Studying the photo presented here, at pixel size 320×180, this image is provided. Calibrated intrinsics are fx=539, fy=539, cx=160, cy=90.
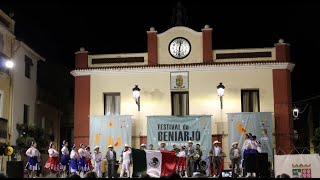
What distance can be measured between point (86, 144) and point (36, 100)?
6.22 meters

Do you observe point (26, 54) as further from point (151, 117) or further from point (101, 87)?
point (151, 117)

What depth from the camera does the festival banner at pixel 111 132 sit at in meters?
27.8

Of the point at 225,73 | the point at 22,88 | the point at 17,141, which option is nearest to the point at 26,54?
the point at 22,88

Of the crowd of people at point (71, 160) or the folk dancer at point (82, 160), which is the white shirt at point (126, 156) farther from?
the folk dancer at point (82, 160)

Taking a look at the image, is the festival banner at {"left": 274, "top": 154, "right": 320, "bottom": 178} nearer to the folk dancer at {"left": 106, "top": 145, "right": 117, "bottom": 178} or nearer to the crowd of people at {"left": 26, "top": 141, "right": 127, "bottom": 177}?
the crowd of people at {"left": 26, "top": 141, "right": 127, "bottom": 177}

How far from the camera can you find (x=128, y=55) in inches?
1150

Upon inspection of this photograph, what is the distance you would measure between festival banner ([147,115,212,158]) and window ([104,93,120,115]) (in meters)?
2.19

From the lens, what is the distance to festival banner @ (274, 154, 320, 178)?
23.2 metres

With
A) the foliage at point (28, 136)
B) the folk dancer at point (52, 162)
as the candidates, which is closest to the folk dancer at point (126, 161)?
the folk dancer at point (52, 162)

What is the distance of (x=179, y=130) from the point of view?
90.2 feet

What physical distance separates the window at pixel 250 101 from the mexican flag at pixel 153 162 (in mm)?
7023

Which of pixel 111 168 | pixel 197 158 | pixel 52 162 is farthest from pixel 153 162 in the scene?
pixel 52 162

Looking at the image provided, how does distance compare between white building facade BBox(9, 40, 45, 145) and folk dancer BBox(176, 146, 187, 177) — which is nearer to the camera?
folk dancer BBox(176, 146, 187, 177)

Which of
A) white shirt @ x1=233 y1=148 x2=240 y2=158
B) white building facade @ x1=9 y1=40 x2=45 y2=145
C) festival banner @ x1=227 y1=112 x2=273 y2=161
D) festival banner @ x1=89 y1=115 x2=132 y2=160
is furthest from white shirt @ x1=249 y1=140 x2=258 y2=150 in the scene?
white building facade @ x1=9 y1=40 x2=45 y2=145
